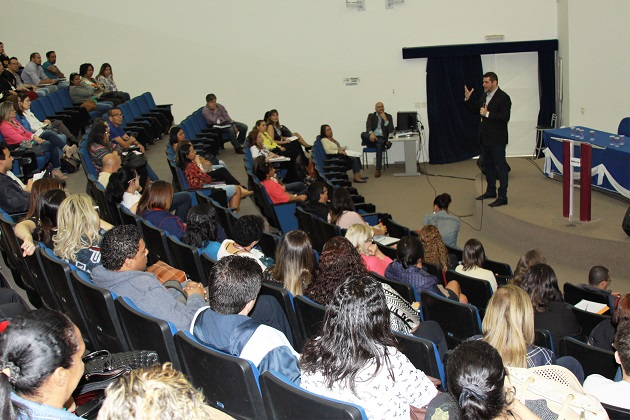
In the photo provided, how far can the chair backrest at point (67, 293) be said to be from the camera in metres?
3.57

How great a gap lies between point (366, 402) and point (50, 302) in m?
2.46

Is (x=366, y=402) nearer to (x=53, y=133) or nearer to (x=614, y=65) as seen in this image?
(x=53, y=133)

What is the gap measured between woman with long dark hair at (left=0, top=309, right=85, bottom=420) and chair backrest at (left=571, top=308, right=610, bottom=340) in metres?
3.25

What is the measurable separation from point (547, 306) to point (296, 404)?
244 cm

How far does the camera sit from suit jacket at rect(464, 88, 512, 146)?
818cm

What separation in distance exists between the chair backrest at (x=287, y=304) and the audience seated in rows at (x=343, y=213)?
2868 millimetres

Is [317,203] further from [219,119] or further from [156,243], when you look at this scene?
[219,119]

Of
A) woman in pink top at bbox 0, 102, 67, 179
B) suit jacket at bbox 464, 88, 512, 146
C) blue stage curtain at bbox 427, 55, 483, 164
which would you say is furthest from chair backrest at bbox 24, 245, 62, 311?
blue stage curtain at bbox 427, 55, 483, 164

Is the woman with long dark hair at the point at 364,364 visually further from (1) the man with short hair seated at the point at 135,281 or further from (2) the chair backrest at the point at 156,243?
(2) the chair backrest at the point at 156,243

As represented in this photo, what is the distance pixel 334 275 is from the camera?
3.68m

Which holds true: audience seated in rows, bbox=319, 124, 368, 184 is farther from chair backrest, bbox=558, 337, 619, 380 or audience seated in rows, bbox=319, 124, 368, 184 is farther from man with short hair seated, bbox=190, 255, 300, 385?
man with short hair seated, bbox=190, 255, 300, 385

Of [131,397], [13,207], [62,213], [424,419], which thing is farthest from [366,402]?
[13,207]

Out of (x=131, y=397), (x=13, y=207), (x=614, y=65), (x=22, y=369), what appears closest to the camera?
(x=131, y=397)

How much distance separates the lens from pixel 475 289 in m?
4.94
